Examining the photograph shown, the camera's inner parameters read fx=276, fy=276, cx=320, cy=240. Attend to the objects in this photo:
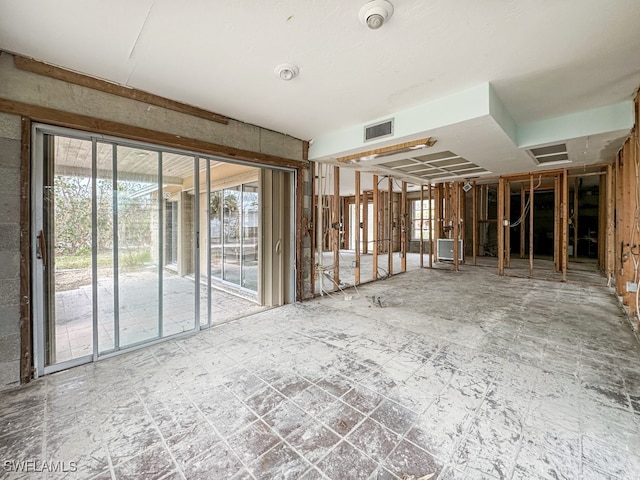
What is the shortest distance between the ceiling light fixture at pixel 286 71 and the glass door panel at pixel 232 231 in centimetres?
280

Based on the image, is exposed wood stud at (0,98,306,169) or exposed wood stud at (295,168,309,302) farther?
exposed wood stud at (295,168,309,302)

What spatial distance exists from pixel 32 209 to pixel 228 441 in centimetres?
234

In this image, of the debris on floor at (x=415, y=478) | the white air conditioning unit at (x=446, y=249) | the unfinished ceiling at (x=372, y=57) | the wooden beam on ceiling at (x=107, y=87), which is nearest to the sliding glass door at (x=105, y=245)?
the wooden beam on ceiling at (x=107, y=87)

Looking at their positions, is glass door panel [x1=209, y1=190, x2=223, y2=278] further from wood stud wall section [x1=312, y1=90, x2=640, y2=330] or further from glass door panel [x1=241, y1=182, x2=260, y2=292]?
wood stud wall section [x1=312, y1=90, x2=640, y2=330]

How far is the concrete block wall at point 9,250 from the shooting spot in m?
2.07

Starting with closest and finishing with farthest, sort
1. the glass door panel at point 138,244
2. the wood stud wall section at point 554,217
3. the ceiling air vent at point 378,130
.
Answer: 1. the glass door panel at point 138,244
2. the ceiling air vent at point 378,130
3. the wood stud wall section at point 554,217

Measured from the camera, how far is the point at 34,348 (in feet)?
7.32

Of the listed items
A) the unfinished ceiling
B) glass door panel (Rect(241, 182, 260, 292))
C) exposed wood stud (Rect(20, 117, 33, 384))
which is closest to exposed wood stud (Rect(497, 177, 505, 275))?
the unfinished ceiling

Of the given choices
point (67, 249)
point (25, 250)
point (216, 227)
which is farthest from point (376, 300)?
point (25, 250)

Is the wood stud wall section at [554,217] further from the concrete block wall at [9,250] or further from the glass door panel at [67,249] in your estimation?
the concrete block wall at [9,250]

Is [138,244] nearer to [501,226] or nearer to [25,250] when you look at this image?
[25,250]

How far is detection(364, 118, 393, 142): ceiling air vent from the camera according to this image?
3.43 m

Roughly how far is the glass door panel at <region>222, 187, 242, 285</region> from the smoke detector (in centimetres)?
368

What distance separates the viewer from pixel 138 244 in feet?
9.14
